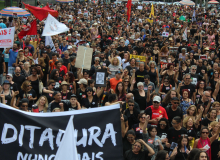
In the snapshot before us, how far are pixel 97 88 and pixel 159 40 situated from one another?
22.3 ft

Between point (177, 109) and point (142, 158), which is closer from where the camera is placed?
point (142, 158)

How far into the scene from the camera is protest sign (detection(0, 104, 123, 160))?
4257 mm

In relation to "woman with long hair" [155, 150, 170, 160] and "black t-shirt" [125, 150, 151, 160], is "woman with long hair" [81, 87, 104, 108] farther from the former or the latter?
"woman with long hair" [155, 150, 170, 160]

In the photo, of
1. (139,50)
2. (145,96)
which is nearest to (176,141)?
(145,96)

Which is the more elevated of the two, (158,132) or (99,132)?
(99,132)

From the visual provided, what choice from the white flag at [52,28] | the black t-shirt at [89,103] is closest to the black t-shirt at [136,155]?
the black t-shirt at [89,103]

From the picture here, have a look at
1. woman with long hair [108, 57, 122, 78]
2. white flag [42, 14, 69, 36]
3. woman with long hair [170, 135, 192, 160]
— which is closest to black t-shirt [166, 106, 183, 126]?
woman with long hair [170, 135, 192, 160]

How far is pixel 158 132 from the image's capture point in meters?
6.54

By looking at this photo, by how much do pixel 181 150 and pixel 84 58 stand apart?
456 cm

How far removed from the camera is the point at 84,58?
374 inches

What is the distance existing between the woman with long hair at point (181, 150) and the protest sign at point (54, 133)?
1.59 metres

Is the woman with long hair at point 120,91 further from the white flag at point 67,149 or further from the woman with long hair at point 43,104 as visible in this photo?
the white flag at point 67,149

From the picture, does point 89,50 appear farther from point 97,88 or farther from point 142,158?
point 142,158

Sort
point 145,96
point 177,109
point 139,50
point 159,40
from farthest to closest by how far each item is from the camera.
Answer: point 159,40
point 139,50
point 145,96
point 177,109
